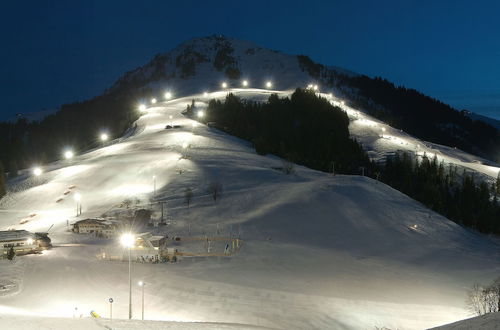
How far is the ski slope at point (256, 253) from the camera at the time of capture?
93.7 feet

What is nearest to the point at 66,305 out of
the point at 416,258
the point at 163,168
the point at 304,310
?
the point at 304,310

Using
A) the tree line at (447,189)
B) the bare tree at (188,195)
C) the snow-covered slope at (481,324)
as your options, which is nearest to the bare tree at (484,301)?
the snow-covered slope at (481,324)

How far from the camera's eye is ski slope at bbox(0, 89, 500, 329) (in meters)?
28.6

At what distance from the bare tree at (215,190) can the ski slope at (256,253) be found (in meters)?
0.99

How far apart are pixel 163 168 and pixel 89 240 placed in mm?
28327

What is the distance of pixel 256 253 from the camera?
41750 mm

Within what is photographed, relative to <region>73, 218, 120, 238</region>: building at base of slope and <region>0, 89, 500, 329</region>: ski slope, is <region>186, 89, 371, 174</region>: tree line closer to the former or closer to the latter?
<region>0, 89, 500, 329</region>: ski slope

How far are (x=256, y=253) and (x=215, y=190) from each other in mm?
20809

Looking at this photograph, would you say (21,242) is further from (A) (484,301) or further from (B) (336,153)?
(B) (336,153)

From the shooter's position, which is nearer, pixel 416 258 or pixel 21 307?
pixel 21 307

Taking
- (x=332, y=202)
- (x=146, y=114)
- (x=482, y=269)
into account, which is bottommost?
(x=482, y=269)

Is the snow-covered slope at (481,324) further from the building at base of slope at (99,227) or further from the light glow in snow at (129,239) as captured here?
the building at base of slope at (99,227)

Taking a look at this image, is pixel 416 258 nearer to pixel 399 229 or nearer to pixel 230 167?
pixel 399 229

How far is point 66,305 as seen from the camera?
27578 millimetres
